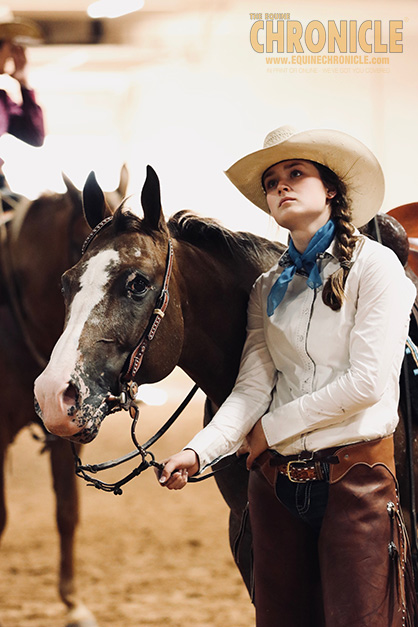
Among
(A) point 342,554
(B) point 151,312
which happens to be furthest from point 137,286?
(A) point 342,554

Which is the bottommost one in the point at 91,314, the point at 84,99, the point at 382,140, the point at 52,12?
the point at 91,314

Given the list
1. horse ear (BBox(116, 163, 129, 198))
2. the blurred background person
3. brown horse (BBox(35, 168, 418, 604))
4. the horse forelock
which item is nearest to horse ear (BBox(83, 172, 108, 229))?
brown horse (BBox(35, 168, 418, 604))

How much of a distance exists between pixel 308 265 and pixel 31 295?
→ 1.87m

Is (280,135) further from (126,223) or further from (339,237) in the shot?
(126,223)

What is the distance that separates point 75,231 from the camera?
2910 millimetres

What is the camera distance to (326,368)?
140cm

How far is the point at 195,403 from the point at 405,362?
6.83m

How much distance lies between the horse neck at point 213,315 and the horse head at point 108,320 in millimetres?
90

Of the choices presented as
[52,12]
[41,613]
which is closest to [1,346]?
[41,613]

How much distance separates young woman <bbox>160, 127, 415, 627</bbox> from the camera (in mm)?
1322

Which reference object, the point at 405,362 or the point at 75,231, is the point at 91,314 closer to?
the point at 405,362

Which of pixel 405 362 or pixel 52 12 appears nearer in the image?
pixel 405 362

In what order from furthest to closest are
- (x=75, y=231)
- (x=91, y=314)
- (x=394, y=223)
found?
1. (x=75, y=231)
2. (x=394, y=223)
3. (x=91, y=314)

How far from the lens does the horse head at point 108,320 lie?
130cm
